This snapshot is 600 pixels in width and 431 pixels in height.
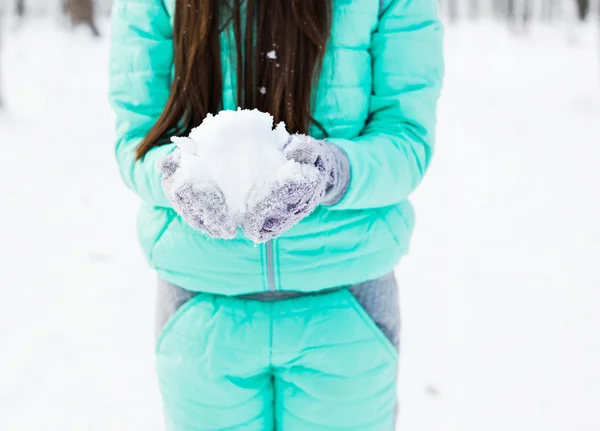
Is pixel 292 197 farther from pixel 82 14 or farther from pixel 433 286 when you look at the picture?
pixel 82 14

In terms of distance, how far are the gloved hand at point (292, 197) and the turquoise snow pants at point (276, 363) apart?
0.36m

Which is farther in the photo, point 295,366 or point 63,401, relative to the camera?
point 63,401

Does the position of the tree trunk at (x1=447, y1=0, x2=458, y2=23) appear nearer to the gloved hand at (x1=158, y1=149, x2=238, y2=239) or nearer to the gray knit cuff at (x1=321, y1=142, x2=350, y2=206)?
the gray knit cuff at (x1=321, y1=142, x2=350, y2=206)

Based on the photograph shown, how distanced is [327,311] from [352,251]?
15 cm

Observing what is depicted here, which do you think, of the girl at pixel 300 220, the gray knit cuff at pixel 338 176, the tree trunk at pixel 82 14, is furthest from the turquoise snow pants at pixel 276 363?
the tree trunk at pixel 82 14

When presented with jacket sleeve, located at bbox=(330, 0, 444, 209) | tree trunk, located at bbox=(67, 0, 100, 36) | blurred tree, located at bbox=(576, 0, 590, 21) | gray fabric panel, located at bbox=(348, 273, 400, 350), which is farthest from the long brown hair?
blurred tree, located at bbox=(576, 0, 590, 21)

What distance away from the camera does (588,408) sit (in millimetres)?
2264

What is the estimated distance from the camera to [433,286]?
325cm

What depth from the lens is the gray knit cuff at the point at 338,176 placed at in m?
0.94

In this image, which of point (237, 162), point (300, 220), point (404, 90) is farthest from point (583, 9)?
point (237, 162)

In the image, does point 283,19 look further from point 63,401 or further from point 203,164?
point 63,401

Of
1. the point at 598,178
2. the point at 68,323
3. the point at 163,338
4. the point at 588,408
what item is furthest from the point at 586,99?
the point at 163,338

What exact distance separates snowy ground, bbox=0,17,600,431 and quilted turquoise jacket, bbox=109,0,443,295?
1.36m

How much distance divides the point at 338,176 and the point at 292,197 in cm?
18
